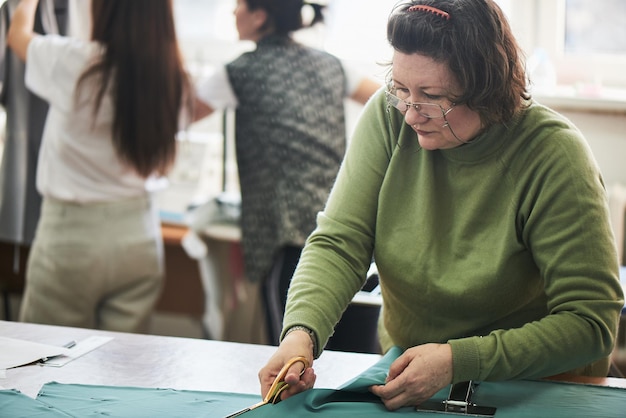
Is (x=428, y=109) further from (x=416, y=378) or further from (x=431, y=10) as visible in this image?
(x=416, y=378)

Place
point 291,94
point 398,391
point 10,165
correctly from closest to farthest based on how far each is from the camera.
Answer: point 398,391 < point 291,94 < point 10,165

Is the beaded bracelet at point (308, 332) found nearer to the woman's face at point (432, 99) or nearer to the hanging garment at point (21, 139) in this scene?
the woman's face at point (432, 99)

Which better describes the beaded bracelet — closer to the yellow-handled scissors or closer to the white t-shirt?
the yellow-handled scissors

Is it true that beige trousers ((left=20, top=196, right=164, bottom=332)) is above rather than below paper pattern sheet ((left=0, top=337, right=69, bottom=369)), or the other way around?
below

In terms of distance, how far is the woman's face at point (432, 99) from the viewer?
1.38 metres

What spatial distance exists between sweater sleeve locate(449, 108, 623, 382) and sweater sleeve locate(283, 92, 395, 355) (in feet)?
0.80

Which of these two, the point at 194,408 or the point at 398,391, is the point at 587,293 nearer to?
the point at 398,391

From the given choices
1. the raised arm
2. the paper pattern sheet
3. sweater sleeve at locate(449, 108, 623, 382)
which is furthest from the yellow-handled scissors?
the raised arm

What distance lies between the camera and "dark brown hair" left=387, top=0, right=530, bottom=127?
1.36 m

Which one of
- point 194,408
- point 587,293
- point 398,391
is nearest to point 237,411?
point 194,408

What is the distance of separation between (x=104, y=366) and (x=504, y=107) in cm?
76

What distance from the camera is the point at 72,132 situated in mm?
2383

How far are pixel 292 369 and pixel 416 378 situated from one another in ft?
0.59

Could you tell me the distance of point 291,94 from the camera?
92.4 inches
